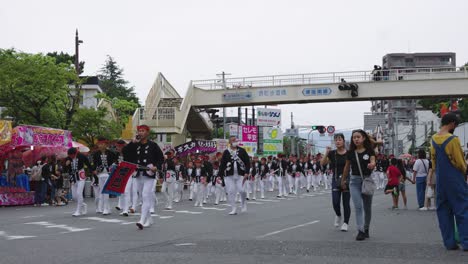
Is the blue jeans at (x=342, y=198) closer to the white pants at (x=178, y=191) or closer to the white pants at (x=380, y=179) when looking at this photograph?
the white pants at (x=178, y=191)

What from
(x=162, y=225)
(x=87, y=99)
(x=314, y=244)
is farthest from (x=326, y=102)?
(x=314, y=244)

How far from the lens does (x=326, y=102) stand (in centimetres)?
4209

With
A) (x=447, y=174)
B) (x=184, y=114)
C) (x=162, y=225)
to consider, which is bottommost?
(x=162, y=225)

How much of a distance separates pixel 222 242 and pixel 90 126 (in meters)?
23.8

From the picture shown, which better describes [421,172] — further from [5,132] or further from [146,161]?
[5,132]

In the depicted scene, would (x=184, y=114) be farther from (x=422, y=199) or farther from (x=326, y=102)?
(x=422, y=199)

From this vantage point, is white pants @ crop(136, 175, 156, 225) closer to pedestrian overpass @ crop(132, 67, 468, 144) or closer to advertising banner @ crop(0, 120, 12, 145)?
advertising banner @ crop(0, 120, 12, 145)

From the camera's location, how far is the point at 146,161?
1252cm

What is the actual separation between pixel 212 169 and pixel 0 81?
1254 centimetres

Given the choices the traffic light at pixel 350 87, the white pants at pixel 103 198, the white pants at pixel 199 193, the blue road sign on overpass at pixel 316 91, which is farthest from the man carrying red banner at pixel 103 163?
the blue road sign on overpass at pixel 316 91

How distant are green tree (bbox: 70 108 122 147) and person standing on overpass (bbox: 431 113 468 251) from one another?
2522cm

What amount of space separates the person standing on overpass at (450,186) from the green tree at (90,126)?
25220 mm

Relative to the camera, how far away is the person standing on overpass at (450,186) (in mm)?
8453

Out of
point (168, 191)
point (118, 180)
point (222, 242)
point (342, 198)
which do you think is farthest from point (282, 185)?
point (222, 242)
